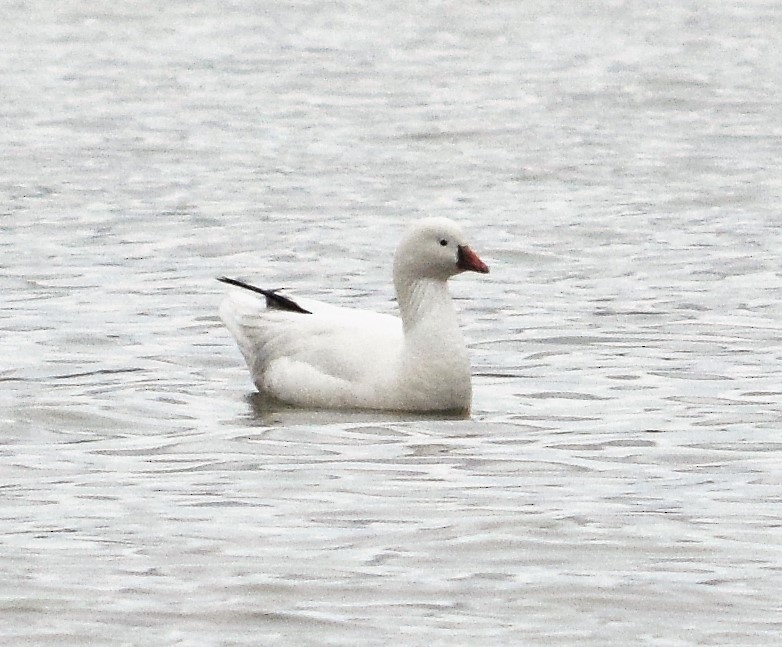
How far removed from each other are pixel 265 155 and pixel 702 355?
838 cm

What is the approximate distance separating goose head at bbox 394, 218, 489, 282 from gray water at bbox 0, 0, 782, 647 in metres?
0.71

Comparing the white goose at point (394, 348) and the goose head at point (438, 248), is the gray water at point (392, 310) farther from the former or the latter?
the goose head at point (438, 248)

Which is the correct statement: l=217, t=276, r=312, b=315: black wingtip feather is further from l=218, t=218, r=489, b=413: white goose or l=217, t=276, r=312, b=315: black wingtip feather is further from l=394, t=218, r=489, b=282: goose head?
l=394, t=218, r=489, b=282: goose head

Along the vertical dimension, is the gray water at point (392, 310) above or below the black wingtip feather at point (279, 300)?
below

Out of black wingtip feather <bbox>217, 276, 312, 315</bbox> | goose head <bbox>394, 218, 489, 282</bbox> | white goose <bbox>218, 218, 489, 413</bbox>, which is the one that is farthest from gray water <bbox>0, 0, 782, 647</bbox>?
goose head <bbox>394, 218, 489, 282</bbox>

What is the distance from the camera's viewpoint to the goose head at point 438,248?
11.1 meters

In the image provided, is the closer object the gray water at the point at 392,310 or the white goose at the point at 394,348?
the gray water at the point at 392,310

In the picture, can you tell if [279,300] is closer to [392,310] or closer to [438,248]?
[438,248]

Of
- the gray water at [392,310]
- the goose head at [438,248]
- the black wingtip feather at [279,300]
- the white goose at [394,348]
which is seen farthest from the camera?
the black wingtip feather at [279,300]

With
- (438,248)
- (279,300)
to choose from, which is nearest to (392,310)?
(279,300)

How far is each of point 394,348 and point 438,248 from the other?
55 centimetres

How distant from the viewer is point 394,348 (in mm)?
11055

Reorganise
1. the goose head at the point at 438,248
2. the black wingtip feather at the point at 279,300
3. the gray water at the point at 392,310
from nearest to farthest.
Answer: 1. the gray water at the point at 392,310
2. the goose head at the point at 438,248
3. the black wingtip feather at the point at 279,300

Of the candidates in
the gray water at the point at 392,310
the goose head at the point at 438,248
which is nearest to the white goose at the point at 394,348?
the goose head at the point at 438,248
